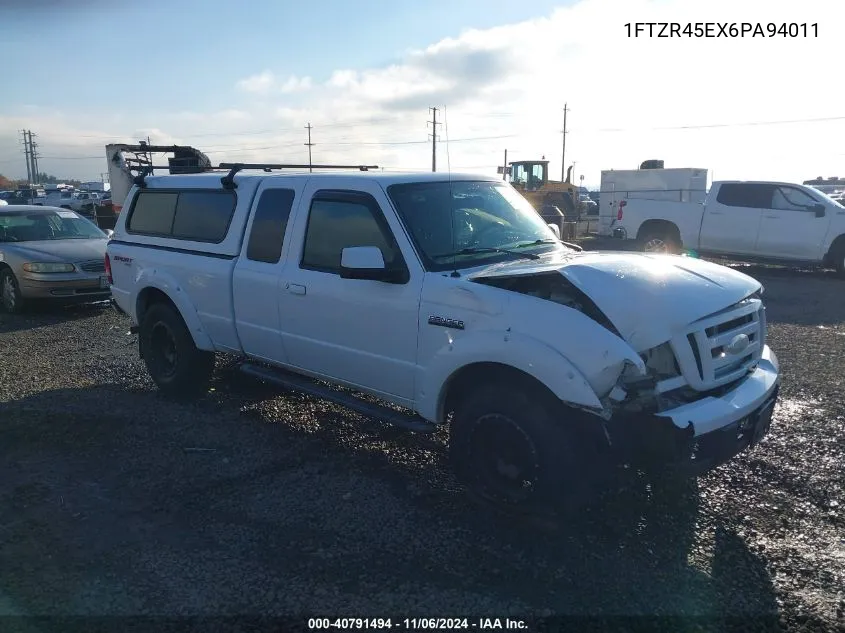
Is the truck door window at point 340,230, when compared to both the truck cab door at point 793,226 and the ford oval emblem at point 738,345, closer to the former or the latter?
the ford oval emblem at point 738,345

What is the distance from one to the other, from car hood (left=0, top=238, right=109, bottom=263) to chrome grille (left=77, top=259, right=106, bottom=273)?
8 cm

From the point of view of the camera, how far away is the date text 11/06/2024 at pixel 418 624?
9.86 feet

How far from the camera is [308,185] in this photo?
5.04m

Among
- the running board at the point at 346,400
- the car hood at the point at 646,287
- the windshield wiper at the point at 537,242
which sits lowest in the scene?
the running board at the point at 346,400

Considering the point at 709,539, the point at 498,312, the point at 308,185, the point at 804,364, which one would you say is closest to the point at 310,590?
the point at 498,312

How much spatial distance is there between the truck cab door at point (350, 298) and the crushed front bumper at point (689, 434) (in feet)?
4.58

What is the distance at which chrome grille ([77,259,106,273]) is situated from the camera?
10.4m

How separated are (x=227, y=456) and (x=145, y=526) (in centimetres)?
107

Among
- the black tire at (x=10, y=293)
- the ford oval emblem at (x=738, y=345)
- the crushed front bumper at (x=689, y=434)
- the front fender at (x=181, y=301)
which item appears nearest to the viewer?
the crushed front bumper at (x=689, y=434)

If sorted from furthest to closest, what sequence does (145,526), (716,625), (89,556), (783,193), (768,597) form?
(783,193), (145,526), (89,556), (768,597), (716,625)

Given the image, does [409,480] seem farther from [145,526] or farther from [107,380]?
[107,380]

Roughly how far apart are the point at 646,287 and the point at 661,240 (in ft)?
42.6

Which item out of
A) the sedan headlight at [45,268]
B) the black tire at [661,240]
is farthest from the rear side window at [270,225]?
the black tire at [661,240]

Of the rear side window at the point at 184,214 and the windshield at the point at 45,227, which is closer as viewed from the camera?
the rear side window at the point at 184,214
